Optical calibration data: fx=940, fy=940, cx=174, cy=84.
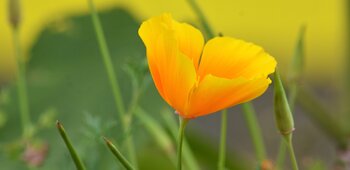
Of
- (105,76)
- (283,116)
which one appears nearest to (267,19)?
(105,76)

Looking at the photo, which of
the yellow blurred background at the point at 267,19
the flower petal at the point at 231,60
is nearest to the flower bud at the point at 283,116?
the flower petal at the point at 231,60

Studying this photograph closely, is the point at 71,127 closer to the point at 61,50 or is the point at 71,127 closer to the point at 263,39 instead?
the point at 61,50

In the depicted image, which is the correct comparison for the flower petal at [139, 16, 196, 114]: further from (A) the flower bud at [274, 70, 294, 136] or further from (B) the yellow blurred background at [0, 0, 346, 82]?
(B) the yellow blurred background at [0, 0, 346, 82]

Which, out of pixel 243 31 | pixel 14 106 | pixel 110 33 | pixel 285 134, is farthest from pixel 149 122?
pixel 243 31

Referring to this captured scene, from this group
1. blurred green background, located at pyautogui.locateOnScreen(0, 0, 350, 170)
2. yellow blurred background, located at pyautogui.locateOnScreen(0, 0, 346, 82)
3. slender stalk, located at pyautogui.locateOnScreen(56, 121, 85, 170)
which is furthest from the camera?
yellow blurred background, located at pyautogui.locateOnScreen(0, 0, 346, 82)

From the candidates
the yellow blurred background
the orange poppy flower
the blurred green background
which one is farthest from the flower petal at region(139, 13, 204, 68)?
the yellow blurred background

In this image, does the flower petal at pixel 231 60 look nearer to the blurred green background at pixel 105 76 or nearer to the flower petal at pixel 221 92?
the flower petal at pixel 221 92

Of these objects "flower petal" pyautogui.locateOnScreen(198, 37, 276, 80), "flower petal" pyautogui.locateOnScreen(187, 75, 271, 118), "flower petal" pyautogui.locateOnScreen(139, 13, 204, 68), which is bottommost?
"flower petal" pyautogui.locateOnScreen(187, 75, 271, 118)

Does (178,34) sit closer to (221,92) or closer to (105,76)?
(221,92)

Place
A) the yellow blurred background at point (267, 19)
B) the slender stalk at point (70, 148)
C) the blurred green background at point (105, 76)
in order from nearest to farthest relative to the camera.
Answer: the slender stalk at point (70, 148)
the blurred green background at point (105, 76)
the yellow blurred background at point (267, 19)
